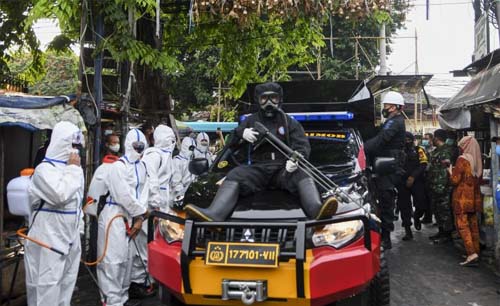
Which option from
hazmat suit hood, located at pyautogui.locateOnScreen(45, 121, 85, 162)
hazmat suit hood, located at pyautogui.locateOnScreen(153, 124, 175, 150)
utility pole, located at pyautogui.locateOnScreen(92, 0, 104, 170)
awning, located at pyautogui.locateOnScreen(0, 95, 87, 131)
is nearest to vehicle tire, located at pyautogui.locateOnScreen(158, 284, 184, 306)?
hazmat suit hood, located at pyautogui.locateOnScreen(45, 121, 85, 162)

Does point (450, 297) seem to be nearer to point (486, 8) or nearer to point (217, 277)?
point (217, 277)

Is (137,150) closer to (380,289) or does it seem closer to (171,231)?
(171,231)

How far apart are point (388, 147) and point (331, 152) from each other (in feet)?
5.16

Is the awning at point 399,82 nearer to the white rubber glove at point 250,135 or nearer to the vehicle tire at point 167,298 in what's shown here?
the white rubber glove at point 250,135

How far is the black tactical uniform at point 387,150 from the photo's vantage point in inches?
257

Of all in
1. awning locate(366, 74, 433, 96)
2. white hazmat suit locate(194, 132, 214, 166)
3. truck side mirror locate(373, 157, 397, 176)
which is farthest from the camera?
white hazmat suit locate(194, 132, 214, 166)

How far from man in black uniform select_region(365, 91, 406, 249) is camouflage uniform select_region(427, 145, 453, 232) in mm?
1842

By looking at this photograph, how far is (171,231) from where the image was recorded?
162 inches

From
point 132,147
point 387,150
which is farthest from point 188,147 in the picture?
point 132,147

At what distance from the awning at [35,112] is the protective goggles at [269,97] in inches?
95.5

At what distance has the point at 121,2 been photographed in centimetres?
655

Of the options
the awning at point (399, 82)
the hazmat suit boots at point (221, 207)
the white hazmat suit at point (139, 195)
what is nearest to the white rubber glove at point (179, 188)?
the white hazmat suit at point (139, 195)

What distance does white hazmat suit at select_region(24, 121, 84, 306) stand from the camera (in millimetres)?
4094

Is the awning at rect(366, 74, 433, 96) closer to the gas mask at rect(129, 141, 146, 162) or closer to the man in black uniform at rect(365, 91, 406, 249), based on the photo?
the man in black uniform at rect(365, 91, 406, 249)
